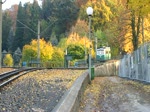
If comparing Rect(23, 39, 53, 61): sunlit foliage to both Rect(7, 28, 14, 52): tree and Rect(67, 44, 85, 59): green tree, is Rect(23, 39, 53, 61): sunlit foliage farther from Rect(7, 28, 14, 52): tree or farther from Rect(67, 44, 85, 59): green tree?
Rect(7, 28, 14, 52): tree

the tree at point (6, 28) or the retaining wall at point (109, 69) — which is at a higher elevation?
the tree at point (6, 28)

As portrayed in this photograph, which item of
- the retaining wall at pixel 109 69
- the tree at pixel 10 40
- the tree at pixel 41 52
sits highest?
the tree at pixel 10 40

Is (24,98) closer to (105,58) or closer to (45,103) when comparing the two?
(45,103)

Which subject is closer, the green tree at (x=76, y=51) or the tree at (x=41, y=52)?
the tree at (x=41, y=52)

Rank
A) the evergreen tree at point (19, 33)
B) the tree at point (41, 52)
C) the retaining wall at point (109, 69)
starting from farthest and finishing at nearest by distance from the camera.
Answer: the evergreen tree at point (19, 33)
the tree at point (41, 52)
the retaining wall at point (109, 69)

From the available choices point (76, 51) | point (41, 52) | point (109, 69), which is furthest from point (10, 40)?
point (109, 69)

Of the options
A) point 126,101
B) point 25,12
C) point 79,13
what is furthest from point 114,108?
point 25,12

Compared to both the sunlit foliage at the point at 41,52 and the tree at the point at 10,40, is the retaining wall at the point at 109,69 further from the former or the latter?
the tree at the point at 10,40

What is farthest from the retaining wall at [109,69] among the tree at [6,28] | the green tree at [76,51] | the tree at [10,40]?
the tree at [6,28]

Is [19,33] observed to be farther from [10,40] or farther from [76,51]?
[76,51]

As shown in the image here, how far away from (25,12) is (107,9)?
39.1 m

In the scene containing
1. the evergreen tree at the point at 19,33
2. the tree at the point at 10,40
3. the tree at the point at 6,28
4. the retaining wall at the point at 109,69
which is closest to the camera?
the retaining wall at the point at 109,69

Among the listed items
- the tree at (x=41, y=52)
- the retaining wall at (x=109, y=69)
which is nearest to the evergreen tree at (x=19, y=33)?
the tree at (x=41, y=52)

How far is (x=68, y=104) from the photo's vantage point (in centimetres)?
811
